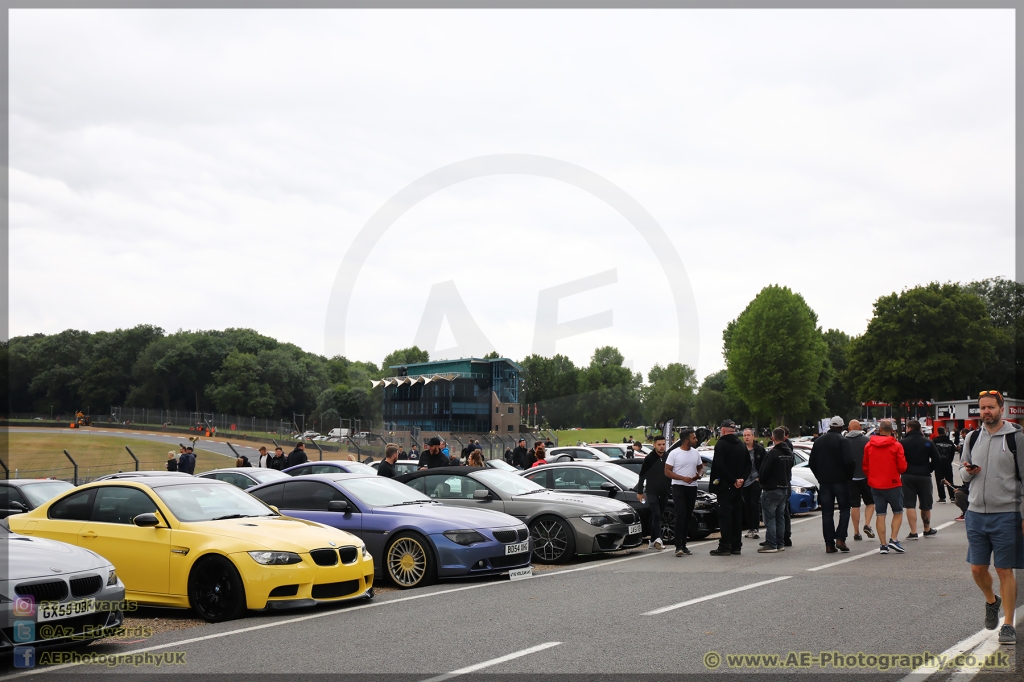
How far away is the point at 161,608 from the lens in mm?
9297

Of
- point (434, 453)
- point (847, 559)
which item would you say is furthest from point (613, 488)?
point (847, 559)

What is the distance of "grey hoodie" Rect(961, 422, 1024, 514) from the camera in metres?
6.81

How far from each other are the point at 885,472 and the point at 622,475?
4.60m

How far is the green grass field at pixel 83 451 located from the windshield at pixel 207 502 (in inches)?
1224

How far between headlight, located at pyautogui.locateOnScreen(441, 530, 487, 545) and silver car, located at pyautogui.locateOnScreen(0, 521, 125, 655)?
4182 millimetres

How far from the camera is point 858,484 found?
14.3 meters

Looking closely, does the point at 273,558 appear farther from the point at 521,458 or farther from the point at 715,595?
the point at 521,458

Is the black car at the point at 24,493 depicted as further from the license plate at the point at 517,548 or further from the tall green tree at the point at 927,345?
the tall green tree at the point at 927,345

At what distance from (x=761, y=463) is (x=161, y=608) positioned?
9.56 m

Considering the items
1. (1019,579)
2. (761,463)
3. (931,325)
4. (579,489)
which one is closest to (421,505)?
(579,489)

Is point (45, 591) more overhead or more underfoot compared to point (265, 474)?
more overhead

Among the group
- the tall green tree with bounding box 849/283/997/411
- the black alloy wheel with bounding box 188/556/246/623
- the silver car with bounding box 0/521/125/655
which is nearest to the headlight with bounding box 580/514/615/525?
the black alloy wheel with bounding box 188/556/246/623

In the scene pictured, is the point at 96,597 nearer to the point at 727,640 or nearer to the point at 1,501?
the point at 727,640

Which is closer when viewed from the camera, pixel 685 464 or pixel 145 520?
pixel 145 520
